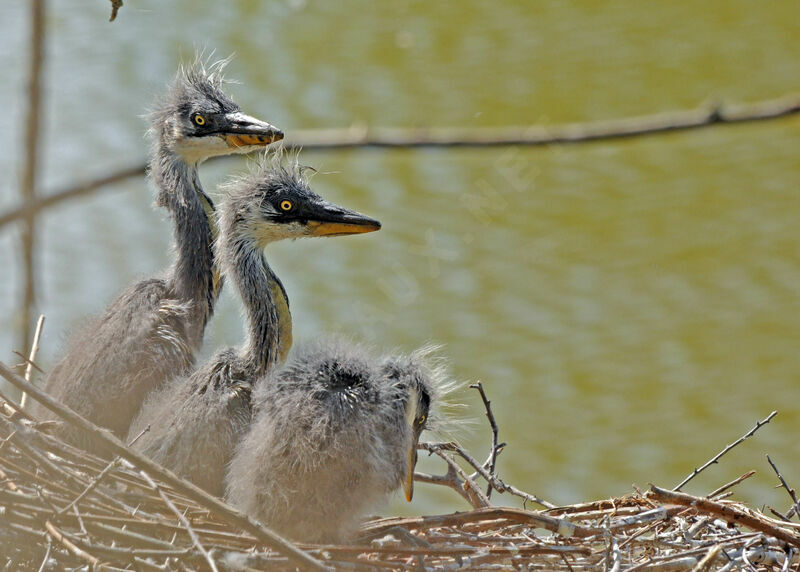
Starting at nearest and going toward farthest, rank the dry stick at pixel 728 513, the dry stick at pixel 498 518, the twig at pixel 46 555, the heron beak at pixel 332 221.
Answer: the twig at pixel 46 555
the dry stick at pixel 498 518
the dry stick at pixel 728 513
the heron beak at pixel 332 221

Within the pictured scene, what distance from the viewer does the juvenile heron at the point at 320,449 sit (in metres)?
3.55

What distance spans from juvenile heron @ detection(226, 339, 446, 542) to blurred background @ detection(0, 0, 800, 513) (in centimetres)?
350

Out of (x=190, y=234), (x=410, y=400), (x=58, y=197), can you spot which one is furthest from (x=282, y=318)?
(x=58, y=197)

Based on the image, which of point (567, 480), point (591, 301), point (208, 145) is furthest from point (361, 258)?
point (208, 145)

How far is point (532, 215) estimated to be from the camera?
28.2 feet

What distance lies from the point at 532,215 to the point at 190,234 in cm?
429

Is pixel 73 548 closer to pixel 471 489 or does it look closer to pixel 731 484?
pixel 471 489

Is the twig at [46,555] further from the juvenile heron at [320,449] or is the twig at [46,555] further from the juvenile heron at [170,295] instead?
the juvenile heron at [170,295]

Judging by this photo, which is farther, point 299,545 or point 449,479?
point 449,479

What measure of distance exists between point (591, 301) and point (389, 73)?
2.57 m

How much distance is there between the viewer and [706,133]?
8922mm

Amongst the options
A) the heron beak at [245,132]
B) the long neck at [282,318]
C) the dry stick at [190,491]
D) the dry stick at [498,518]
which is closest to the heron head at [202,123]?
the heron beak at [245,132]

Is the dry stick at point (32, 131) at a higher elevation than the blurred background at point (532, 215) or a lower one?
lower

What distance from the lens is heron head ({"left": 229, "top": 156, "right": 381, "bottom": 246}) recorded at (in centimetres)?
428
